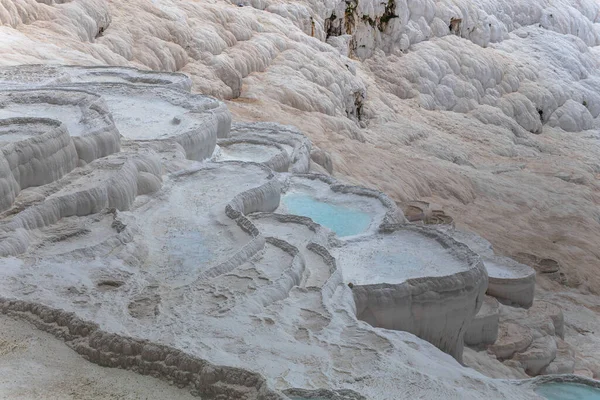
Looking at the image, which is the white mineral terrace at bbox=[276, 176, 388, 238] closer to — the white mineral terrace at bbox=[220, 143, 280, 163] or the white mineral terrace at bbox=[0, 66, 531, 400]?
the white mineral terrace at bbox=[0, 66, 531, 400]

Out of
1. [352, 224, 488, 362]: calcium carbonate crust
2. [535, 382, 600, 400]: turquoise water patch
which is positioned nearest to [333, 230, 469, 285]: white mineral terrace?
[352, 224, 488, 362]: calcium carbonate crust

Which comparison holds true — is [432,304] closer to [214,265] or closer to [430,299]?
[430,299]

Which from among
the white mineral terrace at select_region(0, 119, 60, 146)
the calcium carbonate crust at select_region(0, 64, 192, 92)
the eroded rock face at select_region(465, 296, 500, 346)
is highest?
the white mineral terrace at select_region(0, 119, 60, 146)

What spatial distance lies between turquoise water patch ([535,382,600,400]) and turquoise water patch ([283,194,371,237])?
244cm

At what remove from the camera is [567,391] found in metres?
4.61

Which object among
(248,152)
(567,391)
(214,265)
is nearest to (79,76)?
(248,152)

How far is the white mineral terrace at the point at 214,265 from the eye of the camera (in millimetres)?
3904

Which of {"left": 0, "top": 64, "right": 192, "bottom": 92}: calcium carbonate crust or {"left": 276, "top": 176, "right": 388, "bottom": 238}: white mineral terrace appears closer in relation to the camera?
{"left": 276, "top": 176, "right": 388, "bottom": 238}: white mineral terrace

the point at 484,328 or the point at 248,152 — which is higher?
the point at 248,152

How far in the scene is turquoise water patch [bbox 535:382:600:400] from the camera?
14.9ft

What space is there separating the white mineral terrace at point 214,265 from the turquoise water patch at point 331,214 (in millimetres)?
23

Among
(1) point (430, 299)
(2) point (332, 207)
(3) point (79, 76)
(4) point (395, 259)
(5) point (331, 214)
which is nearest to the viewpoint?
(1) point (430, 299)

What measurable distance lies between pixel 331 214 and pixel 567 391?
3026 mm

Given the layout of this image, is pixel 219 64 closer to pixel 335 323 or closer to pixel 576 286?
pixel 576 286
